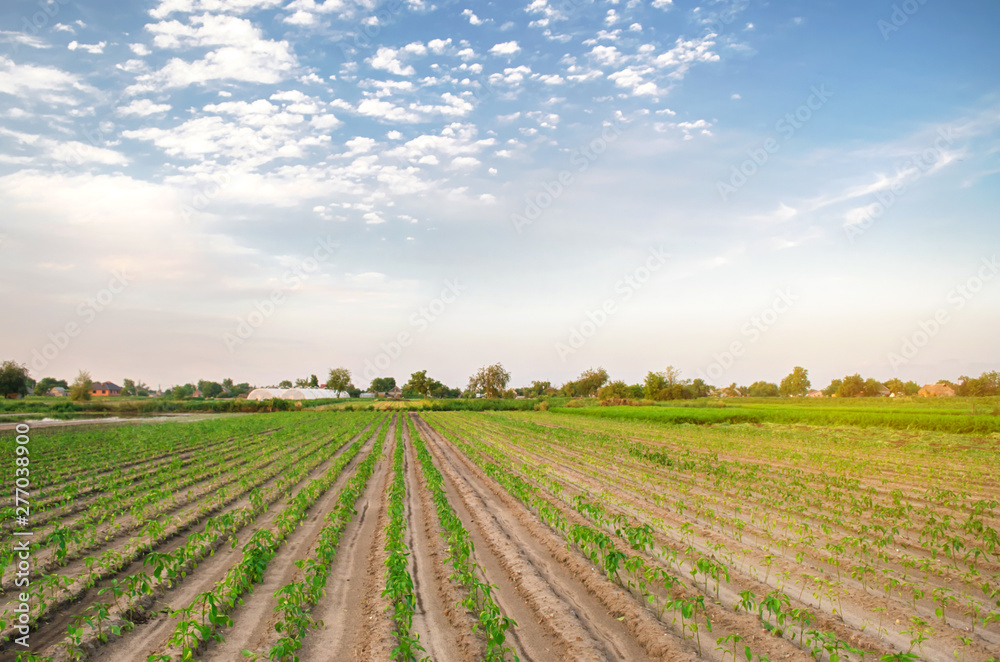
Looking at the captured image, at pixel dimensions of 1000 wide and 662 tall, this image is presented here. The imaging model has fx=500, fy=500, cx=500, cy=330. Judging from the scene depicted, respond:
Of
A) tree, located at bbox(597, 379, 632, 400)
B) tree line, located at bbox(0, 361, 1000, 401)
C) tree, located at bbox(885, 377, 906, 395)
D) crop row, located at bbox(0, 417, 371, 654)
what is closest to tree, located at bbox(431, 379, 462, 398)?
tree line, located at bbox(0, 361, 1000, 401)

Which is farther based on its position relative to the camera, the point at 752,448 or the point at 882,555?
the point at 752,448

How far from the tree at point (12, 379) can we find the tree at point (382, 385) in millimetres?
82824

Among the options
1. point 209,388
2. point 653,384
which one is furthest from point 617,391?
point 209,388

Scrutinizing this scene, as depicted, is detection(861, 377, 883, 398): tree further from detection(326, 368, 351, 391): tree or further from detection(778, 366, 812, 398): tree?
detection(326, 368, 351, 391): tree

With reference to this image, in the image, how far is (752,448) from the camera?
24.8 metres

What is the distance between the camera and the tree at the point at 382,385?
479 ft

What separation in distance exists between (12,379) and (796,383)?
420ft

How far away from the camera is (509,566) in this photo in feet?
27.4

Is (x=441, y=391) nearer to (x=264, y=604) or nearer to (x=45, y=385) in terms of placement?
(x=45, y=385)

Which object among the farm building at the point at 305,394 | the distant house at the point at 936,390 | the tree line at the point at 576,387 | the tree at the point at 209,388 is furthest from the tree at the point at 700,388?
the tree at the point at 209,388

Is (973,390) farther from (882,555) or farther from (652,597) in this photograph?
(652,597)

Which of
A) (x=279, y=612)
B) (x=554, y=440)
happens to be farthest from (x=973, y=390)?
(x=279, y=612)

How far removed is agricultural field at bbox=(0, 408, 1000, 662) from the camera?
5.69 meters

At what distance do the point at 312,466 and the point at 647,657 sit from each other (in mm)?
16724
